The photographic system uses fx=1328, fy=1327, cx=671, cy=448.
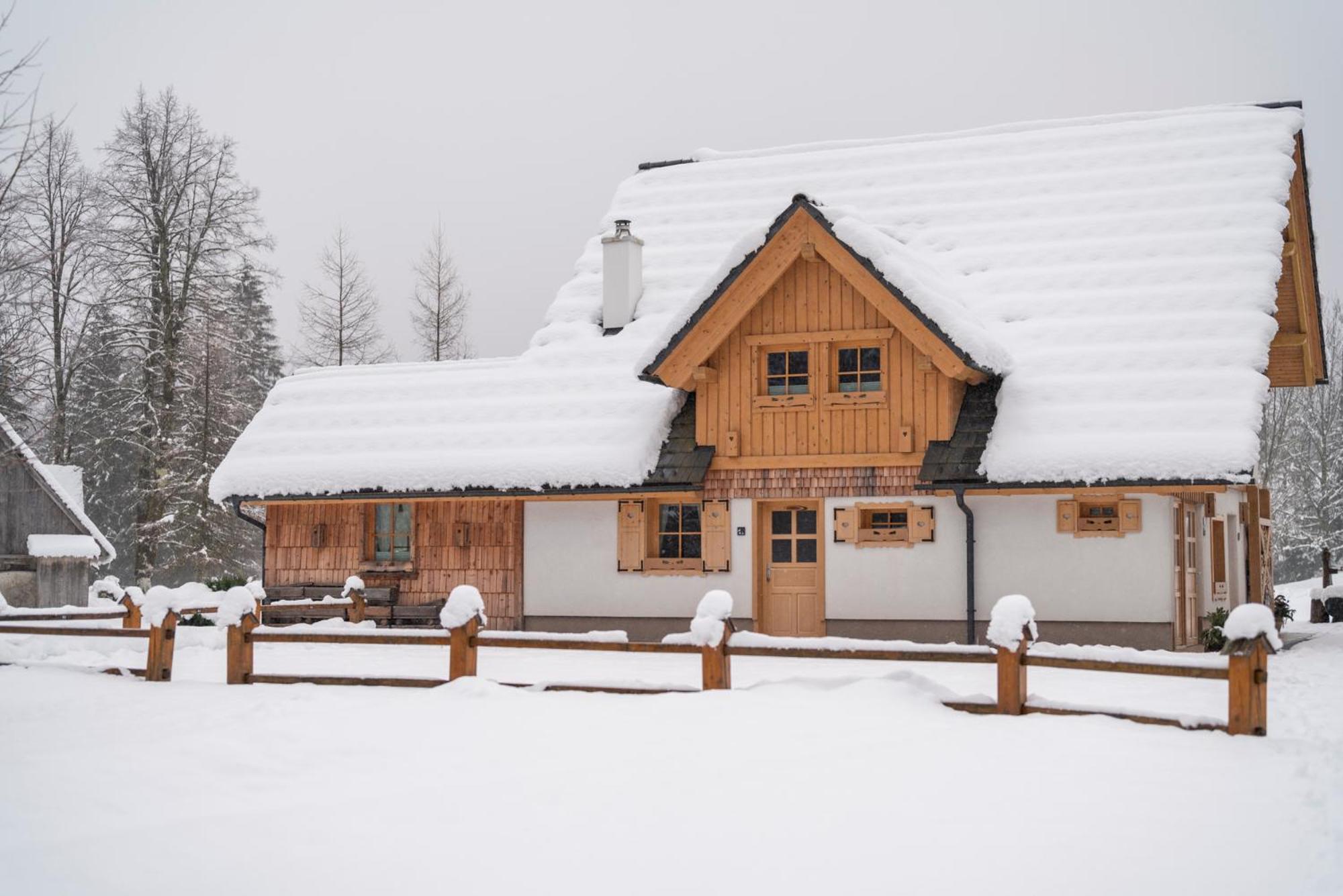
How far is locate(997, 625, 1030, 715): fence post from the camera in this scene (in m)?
9.61

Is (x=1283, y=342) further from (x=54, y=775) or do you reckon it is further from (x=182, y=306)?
(x=182, y=306)

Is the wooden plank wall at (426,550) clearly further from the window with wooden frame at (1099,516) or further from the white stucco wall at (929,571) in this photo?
the window with wooden frame at (1099,516)

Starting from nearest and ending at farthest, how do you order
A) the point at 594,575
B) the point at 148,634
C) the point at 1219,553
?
the point at 148,634 → the point at 594,575 → the point at 1219,553

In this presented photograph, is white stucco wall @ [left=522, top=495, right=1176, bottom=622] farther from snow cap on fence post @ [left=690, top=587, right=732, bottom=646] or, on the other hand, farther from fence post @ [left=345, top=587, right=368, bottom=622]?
snow cap on fence post @ [left=690, top=587, right=732, bottom=646]

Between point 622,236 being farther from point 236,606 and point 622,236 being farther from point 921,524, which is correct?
point 236,606

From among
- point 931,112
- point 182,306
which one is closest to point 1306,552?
point 182,306

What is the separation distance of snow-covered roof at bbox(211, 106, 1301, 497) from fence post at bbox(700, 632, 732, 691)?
7131 mm

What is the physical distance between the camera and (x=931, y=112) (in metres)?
160

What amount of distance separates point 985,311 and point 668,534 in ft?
18.3

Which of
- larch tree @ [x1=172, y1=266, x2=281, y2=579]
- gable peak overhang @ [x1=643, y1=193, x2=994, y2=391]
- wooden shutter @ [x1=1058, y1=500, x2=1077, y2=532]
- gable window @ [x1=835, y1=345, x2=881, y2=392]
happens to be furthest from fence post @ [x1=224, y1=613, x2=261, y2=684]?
larch tree @ [x1=172, y1=266, x2=281, y2=579]

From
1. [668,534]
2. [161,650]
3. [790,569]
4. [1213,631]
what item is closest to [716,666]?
[161,650]

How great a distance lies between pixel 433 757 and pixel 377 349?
32.6 meters

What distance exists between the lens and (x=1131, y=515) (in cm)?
1661

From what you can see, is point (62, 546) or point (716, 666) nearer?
point (716, 666)
